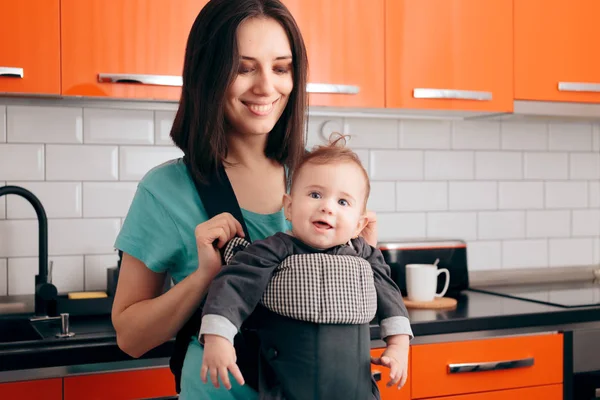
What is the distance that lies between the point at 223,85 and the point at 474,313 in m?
1.12

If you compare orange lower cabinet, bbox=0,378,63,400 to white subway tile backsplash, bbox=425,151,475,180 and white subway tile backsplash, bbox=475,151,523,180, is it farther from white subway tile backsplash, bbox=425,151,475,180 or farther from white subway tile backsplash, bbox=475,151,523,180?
white subway tile backsplash, bbox=475,151,523,180

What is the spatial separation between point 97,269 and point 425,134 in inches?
47.6

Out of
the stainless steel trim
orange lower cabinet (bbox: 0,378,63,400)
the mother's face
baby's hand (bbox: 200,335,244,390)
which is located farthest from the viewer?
the stainless steel trim

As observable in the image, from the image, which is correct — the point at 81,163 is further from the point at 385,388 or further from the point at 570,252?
the point at 570,252

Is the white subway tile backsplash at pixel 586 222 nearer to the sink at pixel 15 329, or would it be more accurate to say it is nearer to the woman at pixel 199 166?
the woman at pixel 199 166

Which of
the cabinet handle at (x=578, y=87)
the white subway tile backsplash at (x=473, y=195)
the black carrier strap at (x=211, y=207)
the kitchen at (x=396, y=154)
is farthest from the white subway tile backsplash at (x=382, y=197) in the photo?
the black carrier strap at (x=211, y=207)

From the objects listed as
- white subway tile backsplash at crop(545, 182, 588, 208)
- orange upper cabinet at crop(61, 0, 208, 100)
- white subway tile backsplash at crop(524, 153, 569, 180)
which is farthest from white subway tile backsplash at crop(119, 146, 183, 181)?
white subway tile backsplash at crop(545, 182, 588, 208)

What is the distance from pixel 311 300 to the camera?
3.71 feet

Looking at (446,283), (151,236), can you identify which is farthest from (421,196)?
(151,236)

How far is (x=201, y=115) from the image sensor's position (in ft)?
4.16

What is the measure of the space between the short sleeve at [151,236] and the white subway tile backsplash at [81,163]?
3.22 feet

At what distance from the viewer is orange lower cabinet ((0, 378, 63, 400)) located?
157 cm

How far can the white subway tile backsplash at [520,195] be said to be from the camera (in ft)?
8.93

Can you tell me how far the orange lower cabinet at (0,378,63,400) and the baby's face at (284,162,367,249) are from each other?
757 mm
